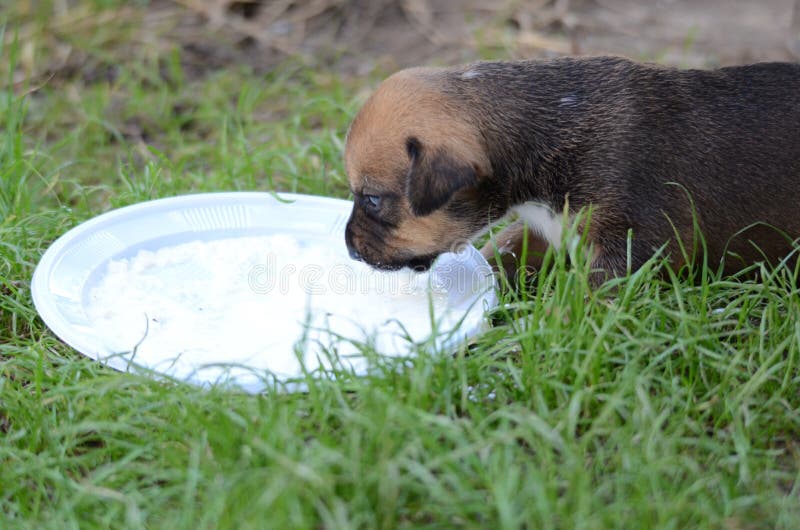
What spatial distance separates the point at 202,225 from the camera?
4730 millimetres

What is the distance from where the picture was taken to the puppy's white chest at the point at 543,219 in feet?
13.9

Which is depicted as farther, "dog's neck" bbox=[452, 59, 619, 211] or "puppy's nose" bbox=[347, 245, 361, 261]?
"puppy's nose" bbox=[347, 245, 361, 261]

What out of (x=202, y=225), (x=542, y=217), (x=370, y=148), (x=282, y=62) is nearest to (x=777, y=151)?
(x=542, y=217)

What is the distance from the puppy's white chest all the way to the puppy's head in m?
0.25

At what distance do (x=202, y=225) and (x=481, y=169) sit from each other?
5.16 feet

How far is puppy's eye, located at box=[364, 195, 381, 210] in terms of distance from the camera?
400 centimetres

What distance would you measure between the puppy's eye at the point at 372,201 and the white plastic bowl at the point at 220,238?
0.50 m

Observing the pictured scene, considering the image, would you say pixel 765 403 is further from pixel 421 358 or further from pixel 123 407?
pixel 123 407

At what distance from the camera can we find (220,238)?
4.73m

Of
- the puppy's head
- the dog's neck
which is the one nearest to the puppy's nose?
the puppy's head

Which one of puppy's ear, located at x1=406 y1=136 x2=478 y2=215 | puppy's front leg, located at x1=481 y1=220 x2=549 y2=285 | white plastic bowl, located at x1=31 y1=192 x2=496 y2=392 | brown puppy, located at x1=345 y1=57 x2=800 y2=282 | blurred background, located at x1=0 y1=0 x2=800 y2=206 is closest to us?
white plastic bowl, located at x1=31 y1=192 x2=496 y2=392

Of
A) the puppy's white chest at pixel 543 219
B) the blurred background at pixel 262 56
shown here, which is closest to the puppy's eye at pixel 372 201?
the puppy's white chest at pixel 543 219

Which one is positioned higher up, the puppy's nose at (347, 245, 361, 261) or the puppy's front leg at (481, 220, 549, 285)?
the puppy's nose at (347, 245, 361, 261)

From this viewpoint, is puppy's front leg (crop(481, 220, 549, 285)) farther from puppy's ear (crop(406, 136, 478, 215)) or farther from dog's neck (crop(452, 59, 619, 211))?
puppy's ear (crop(406, 136, 478, 215))
